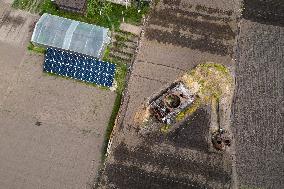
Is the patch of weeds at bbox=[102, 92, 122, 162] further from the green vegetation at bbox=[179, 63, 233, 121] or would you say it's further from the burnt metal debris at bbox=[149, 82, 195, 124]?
the green vegetation at bbox=[179, 63, 233, 121]

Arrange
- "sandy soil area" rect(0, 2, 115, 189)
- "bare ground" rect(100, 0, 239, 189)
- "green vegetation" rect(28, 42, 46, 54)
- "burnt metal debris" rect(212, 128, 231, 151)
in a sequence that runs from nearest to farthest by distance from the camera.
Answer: "bare ground" rect(100, 0, 239, 189)
"sandy soil area" rect(0, 2, 115, 189)
"burnt metal debris" rect(212, 128, 231, 151)
"green vegetation" rect(28, 42, 46, 54)

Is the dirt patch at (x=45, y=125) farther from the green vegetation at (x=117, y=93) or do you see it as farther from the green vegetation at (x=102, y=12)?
the green vegetation at (x=102, y=12)

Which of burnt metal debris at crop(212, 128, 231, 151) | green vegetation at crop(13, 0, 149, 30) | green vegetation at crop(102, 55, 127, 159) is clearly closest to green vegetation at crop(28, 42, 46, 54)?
green vegetation at crop(13, 0, 149, 30)

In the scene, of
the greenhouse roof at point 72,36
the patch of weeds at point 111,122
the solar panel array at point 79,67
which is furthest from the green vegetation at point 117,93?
the greenhouse roof at point 72,36

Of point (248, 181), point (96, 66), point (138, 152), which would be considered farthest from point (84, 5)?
point (248, 181)

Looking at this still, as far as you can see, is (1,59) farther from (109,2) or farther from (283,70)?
(283,70)
